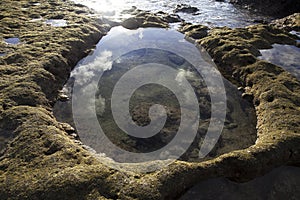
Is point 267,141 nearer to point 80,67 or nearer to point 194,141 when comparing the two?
point 194,141

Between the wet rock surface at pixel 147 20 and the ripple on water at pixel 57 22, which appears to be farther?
the wet rock surface at pixel 147 20

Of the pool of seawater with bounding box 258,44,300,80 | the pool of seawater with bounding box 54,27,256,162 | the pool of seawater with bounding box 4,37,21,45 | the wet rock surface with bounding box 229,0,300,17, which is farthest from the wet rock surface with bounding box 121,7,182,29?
the wet rock surface with bounding box 229,0,300,17

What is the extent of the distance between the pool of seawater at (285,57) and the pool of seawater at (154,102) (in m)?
6.03

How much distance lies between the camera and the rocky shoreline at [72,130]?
1372 centimetres

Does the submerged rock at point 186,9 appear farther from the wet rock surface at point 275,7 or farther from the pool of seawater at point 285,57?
the pool of seawater at point 285,57

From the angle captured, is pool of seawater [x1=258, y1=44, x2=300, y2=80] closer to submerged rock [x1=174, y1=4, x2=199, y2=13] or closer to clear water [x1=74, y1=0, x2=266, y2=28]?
clear water [x1=74, y1=0, x2=266, y2=28]

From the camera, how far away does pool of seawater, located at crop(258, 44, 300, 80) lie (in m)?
26.6

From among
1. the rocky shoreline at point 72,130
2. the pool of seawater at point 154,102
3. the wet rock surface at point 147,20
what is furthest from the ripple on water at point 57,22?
the wet rock surface at point 147,20

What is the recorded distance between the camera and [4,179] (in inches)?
546

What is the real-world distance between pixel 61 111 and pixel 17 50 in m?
9.44

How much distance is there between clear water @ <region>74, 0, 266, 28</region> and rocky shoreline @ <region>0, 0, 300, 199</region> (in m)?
7.08

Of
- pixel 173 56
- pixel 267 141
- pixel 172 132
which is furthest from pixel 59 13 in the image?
pixel 267 141

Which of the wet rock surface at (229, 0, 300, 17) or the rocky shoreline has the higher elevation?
the wet rock surface at (229, 0, 300, 17)

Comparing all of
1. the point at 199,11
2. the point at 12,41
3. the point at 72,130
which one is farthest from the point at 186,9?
the point at 72,130
